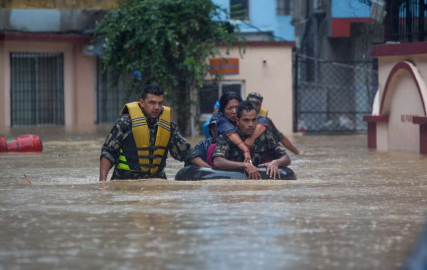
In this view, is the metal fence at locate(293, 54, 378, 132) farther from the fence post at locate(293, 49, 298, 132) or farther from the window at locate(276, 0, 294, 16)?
the window at locate(276, 0, 294, 16)

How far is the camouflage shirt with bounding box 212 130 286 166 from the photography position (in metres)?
11.4

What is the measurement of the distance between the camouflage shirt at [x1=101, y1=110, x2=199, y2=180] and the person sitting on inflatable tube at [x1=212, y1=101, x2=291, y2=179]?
37 cm

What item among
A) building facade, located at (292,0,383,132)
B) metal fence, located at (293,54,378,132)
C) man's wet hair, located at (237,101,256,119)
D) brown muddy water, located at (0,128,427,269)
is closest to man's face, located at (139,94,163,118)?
brown muddy water, located at (0,128,427,269)

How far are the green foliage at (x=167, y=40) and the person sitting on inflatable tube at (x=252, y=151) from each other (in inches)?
545

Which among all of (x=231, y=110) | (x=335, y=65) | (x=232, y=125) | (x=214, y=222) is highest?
(x=335, y=65)

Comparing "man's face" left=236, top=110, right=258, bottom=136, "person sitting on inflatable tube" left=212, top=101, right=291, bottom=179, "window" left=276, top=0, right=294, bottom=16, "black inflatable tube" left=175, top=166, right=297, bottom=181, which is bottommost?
"black inflatable tube" left=175, top=166, right=297, bottom=181

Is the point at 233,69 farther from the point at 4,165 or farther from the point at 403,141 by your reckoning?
the point at 4,165

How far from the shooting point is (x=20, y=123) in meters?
31.8

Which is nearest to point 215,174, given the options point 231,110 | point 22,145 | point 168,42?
point 231,110

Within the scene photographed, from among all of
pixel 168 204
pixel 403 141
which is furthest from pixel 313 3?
pixel 168 204

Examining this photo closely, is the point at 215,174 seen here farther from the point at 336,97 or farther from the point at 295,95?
the point at 336,97

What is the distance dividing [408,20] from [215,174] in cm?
943

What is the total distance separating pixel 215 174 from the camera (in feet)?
37.6

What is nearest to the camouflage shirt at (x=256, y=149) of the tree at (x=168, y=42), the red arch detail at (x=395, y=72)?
the red arch detail at (x=395, y=72)
